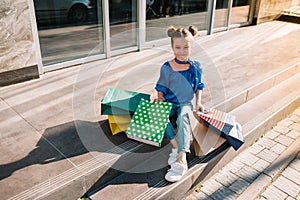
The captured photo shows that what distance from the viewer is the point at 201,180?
8.28 feet

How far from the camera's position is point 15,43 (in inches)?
136

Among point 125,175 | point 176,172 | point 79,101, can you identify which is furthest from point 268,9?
point 125,175

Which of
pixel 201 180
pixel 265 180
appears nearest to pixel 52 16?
pixel 201 180

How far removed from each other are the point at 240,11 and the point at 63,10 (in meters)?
5.15

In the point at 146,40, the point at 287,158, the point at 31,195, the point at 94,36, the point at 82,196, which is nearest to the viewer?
the point at 31,195

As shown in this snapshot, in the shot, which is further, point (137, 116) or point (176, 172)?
point (137, 116)

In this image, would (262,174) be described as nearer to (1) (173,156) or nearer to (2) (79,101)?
(1) (173,156)

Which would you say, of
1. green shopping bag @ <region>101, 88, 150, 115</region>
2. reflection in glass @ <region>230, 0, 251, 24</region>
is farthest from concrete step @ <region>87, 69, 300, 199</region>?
reflection in glass @ <region>230, 0, 251, 24</region>

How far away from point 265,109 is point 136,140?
1.95 m

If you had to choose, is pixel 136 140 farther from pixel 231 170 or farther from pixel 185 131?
pixel 231 170

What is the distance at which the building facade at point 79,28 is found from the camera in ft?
11.3

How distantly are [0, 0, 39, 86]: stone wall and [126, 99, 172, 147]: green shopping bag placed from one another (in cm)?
198

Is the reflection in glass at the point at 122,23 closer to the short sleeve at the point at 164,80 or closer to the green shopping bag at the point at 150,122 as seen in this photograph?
the short sleeve at the point at 164,80

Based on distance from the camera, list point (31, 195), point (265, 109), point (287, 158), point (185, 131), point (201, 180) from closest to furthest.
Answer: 1. point (31, 195)
2. point (185, 131)
3. point (201, 180)
4. point (287, 158)
5. point (265, 109)
